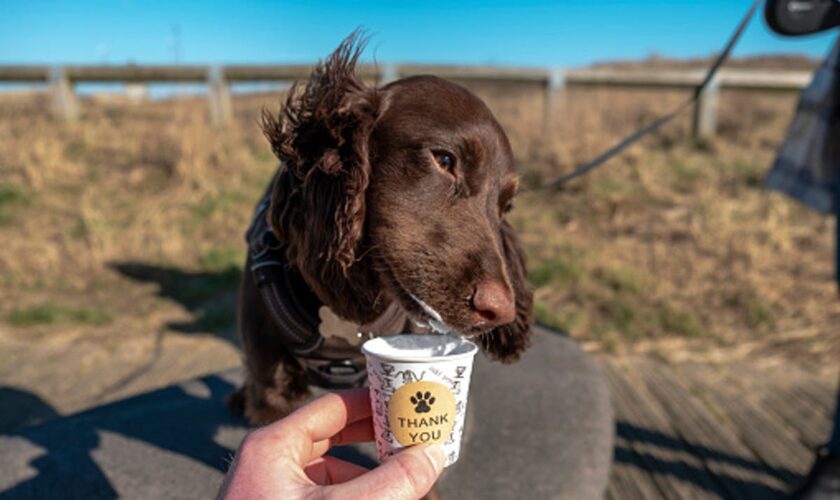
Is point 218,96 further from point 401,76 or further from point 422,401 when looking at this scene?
point 422,401

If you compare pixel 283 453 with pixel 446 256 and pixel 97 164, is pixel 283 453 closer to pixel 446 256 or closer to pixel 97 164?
pixel 446 256

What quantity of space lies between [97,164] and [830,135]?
23.3 feet

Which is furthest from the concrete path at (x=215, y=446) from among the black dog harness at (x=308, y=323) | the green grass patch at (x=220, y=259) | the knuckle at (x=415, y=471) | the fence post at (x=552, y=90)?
the fence post at (x=552, y=90)

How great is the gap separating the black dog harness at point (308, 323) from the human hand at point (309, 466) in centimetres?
44

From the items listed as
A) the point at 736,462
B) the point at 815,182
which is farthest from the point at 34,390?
the point at 815,182

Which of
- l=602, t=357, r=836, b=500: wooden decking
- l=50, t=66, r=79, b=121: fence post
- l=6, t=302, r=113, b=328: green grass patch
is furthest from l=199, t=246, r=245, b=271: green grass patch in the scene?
l=50, t=66, r=79, b=121: fence post

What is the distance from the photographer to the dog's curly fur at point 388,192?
4.47 ft

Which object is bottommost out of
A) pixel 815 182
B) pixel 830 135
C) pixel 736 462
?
pixel 736 462

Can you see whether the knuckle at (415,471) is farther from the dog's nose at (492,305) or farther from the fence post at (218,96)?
the fence post at (218,96)

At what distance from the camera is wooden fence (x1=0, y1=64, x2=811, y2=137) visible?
809cm

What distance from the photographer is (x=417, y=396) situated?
3.50 ft

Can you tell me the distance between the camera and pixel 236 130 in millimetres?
8344

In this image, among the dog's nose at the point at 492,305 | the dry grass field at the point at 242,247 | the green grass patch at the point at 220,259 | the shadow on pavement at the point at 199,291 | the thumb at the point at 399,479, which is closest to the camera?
the thumb at the point at 399,479

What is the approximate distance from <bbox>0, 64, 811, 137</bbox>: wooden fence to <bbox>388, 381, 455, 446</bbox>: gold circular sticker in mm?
7375
